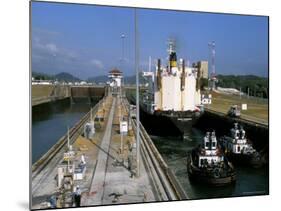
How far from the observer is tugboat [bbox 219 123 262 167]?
4824 millimetres

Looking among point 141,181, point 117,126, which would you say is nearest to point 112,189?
point 141,181

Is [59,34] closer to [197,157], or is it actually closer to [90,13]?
[90,13]

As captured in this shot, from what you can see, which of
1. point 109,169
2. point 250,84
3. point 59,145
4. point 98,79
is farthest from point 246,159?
point 59,145

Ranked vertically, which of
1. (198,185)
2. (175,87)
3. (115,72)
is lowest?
(198,185)

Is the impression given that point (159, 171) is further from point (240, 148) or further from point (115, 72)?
point (115, 72)

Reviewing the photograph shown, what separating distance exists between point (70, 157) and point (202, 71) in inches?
58.4

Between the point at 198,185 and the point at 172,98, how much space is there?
858 mm

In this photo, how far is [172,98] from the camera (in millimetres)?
4715

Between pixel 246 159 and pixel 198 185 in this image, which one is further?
pixel 246 159

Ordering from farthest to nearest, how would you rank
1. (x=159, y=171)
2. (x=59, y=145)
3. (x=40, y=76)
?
(x=159, y=171)
(x=59, y=145)
(x=40, y=76)

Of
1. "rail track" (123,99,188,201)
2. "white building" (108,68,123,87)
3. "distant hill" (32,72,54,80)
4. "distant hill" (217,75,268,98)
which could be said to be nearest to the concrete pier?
"rail track" (123,99,188,201)

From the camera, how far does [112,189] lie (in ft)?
14.3

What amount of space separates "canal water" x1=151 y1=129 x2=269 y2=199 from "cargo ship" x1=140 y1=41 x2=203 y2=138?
0.09m

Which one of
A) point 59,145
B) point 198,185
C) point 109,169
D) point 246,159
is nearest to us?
point 59,145
